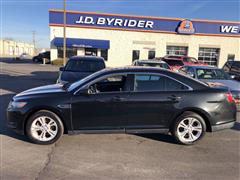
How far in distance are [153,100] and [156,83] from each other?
38cm

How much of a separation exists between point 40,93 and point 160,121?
2.52 metres

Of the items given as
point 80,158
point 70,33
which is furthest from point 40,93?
point 70,33

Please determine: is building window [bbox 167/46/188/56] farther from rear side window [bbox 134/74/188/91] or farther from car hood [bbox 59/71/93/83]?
rear side window [bbox 134/74/188/91]

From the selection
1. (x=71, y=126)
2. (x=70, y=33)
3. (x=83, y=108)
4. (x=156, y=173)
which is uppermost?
(x=70, y=33)

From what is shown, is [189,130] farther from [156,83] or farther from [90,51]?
[90,51]

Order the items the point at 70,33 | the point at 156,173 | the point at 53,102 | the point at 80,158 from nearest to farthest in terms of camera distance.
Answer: the point at 156,173 < the point at 80,158 < the point at 53,102 < the point at 70,33

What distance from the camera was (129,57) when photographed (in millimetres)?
30297

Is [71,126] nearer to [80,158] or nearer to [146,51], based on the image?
[80,158]

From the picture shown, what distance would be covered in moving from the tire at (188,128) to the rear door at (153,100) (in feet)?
0.65

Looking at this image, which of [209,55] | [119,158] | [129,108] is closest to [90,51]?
[209,55]

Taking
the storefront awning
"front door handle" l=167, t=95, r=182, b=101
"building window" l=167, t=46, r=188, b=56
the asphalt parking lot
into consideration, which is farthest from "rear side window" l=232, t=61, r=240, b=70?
the storefront awning

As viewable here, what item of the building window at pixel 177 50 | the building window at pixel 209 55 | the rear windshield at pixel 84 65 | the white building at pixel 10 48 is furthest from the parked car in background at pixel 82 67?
the white building at pixel 10 48

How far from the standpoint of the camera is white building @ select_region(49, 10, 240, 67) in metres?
28.7

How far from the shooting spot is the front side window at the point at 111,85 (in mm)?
4482
